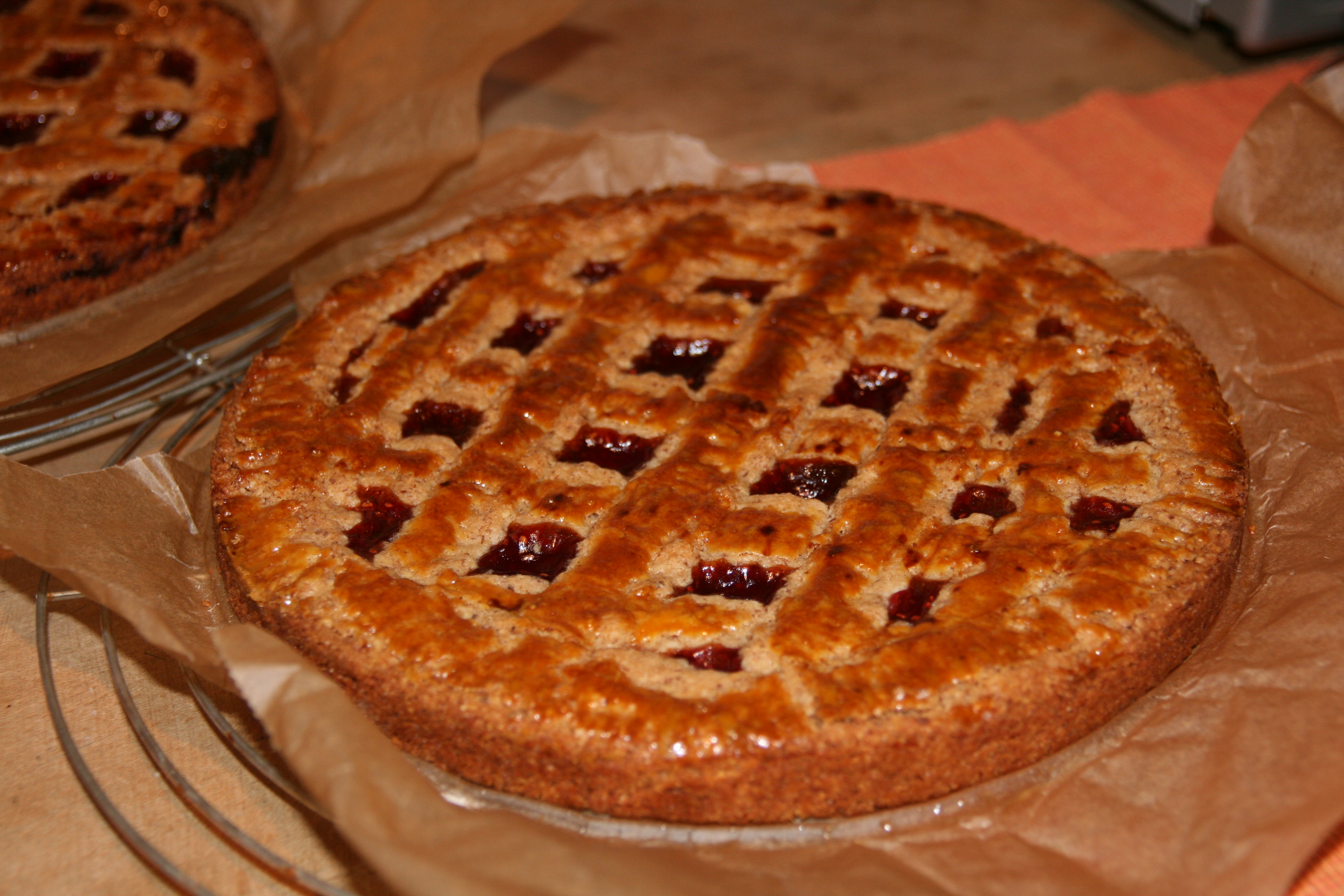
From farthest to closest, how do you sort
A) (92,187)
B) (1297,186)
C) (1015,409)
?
1. (92,187)
2. (1297,186)
3. (1015,409)

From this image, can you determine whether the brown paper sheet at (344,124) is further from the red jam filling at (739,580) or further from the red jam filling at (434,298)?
the red jam filling at (739,580)

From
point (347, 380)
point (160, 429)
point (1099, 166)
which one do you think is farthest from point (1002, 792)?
point (1099, 166)

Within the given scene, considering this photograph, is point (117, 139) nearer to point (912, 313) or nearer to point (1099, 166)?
point (912, 313)

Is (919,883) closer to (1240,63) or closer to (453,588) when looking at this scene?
(453,588)

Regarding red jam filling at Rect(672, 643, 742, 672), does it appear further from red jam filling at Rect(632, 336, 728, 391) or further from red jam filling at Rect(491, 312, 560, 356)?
red jam filling at Rect(491, 312, 560, 356)

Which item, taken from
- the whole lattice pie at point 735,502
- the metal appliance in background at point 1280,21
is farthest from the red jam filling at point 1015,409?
the metal appliance in background at point 1280,21

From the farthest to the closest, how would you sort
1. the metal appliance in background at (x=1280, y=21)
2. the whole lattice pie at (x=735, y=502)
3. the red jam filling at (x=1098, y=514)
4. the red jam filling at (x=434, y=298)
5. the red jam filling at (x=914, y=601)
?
the metal appliance in background at (x=1280, y=21) < the red jam filling at (x=434, y=298) < the red jam filling at (x=1098, y=514) < the red jam filling at (x=914, y=601) < the whole lattice pie at (x=735, y=502)

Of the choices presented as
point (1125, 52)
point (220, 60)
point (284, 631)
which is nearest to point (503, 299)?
point (284, 631)
